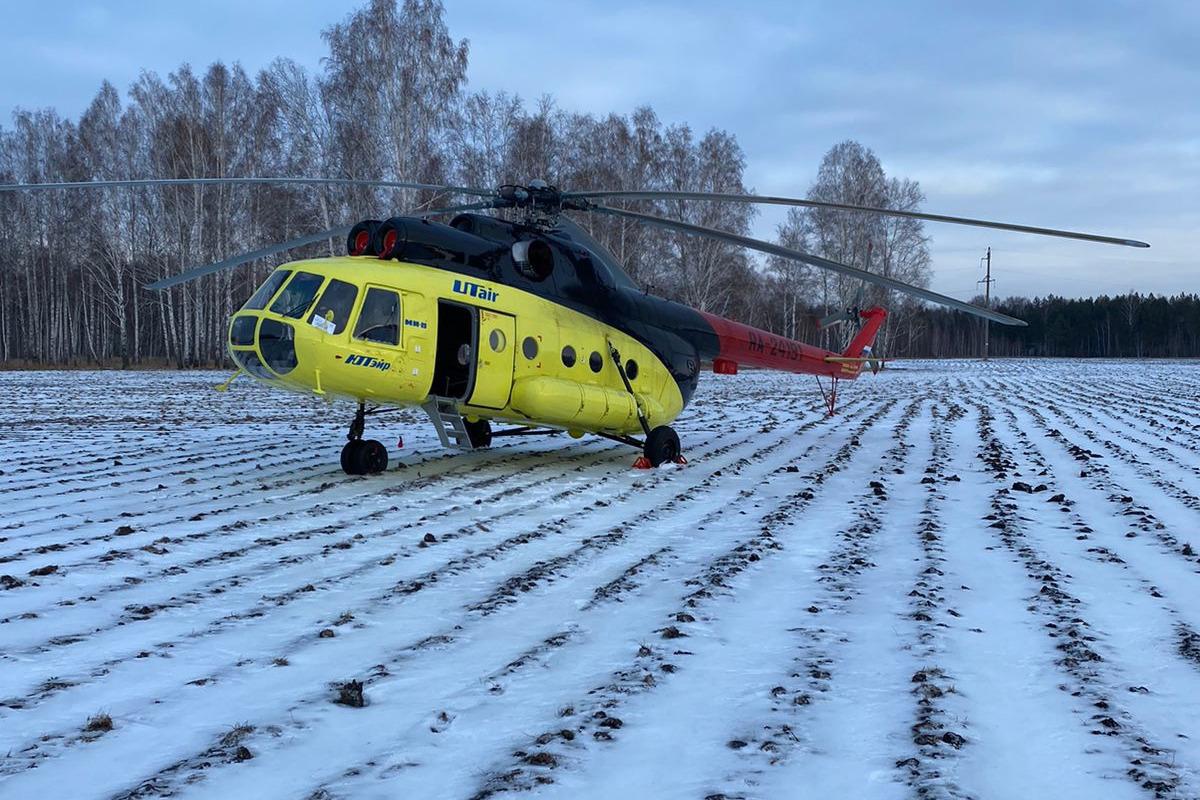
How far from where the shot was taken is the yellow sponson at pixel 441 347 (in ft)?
24.1

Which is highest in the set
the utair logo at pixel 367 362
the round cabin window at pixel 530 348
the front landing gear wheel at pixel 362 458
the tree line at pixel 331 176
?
the tree line at pixel 331 176

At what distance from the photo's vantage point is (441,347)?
8.20 m

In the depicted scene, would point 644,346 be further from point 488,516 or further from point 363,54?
point 363,54

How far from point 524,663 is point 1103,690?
225 centimetres

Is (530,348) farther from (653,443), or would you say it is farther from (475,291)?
(653,443)

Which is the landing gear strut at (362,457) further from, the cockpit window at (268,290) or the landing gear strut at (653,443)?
the landing gear strut at (653,443)

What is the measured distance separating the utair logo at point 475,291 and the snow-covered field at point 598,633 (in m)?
1.81

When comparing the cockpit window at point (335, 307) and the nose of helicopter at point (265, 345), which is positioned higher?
the cockpit window at point (335, 307)

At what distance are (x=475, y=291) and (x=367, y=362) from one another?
135 cm

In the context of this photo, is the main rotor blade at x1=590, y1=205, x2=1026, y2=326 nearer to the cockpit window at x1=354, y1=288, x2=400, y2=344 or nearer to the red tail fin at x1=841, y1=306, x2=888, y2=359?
the cockpit window at x1=354, y1=288, x2=400, y2=344

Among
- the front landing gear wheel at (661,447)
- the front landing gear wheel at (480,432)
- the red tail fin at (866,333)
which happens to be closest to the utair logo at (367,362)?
the front landing gear wheel at (480,432)

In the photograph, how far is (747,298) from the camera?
4250 centimetres

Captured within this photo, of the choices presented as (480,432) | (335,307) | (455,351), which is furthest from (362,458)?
(480,432)

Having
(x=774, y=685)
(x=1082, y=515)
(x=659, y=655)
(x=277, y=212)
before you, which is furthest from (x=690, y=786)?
(x=277, y=212)
